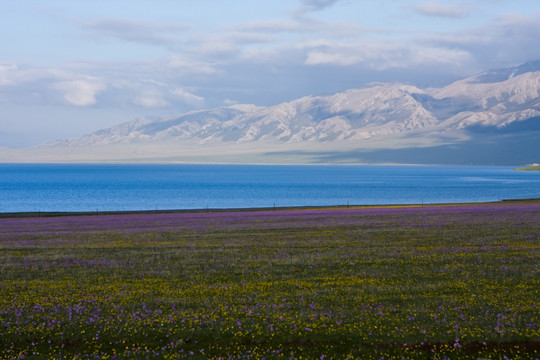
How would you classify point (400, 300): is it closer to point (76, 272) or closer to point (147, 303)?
point (147, 303)

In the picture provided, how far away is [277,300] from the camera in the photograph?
1928 cm

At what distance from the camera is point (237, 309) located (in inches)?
714

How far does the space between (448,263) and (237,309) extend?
11496 mm

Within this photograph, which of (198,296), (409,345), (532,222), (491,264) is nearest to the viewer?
(409,345)

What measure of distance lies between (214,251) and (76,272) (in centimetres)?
821

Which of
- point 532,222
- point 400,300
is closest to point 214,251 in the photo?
point 400,300

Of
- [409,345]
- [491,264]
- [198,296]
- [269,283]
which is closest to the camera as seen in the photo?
[409,345]

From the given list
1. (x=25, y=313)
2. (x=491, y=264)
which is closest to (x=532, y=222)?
(x=491, y=264)

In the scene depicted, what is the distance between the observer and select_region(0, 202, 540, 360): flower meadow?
1479cm

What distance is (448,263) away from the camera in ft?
83.5

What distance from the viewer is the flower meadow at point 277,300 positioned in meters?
14.8

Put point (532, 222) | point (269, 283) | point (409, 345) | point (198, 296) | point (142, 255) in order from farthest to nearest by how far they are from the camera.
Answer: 1. point (532, 222)
2. point (142, 255)
3. point (269, 283)
4. point (198, 296)
5. point (409, 345)

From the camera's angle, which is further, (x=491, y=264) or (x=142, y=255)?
(x=142, y=255)

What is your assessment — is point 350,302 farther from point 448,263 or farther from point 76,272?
point 76,272
